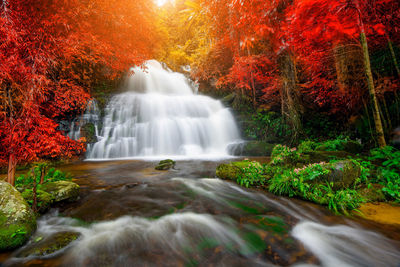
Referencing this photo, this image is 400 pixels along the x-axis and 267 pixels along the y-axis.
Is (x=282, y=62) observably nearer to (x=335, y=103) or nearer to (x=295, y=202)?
(x=335, y=103)

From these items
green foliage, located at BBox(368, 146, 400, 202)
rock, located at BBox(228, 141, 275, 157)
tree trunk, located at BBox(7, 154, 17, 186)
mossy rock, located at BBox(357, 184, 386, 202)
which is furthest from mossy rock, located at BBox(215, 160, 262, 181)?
tree trunk, located at BBox(7, 154, 17, 186)

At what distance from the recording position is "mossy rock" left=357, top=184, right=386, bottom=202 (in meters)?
2.96

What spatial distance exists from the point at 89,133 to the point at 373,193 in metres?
11.6

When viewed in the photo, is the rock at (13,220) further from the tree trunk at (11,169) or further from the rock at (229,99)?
the rock at (229,99)

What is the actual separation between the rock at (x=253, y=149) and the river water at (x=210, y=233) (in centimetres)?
538

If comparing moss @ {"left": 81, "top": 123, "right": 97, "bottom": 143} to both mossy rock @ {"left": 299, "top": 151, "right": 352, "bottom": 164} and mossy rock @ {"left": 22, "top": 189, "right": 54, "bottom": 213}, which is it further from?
mossy rock @ {"left": 299, "top": 151, "right": 352, "bottom": 164}

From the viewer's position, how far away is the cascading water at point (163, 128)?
1041 cm

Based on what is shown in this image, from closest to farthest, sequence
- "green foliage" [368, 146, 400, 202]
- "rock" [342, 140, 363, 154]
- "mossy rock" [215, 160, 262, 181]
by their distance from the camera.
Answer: "green foliage" [368, 146, 400, 202] < "mossy rock" [215, 160, 262, 181] < "rock" [342, 140, 363, 154]

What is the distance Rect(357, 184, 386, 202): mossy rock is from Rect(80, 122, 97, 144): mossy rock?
11172 millimetres

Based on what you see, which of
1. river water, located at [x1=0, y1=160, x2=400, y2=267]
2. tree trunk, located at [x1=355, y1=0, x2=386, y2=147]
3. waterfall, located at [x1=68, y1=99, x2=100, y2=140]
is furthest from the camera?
waterfall, located at [x1=68, y1=99, x2=100, y2=140]

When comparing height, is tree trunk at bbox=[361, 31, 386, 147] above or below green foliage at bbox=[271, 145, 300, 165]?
above

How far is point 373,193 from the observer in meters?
3.04

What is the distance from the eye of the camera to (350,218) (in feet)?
8.46

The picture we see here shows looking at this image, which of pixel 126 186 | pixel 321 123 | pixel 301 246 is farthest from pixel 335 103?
pixel 126 186
